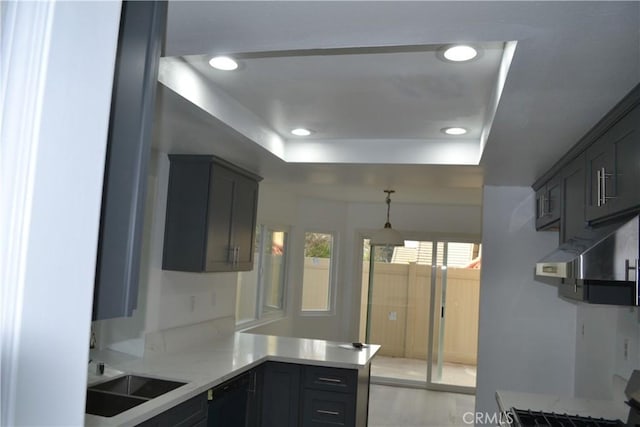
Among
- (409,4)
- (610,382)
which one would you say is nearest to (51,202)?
(409,4)

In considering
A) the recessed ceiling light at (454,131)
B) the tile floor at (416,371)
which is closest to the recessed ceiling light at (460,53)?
the recessed ceiling light at (454,131)

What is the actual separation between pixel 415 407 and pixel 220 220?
3.52 meters

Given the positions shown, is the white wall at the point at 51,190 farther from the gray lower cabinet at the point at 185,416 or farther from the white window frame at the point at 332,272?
the white window frame at the point at 332,272

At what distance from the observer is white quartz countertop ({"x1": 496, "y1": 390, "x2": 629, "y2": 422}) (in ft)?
8.61

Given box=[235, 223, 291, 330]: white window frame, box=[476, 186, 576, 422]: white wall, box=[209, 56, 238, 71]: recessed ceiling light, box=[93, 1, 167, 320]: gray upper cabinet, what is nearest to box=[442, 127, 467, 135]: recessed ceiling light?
box=[476, 186, 576, 422]: white wall

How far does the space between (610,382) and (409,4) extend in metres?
2.67

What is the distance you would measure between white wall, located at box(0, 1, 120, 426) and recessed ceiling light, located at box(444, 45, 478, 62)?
1567mm

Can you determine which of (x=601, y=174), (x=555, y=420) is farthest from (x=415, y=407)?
(x=601, y=174)

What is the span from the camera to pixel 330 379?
3523 millimetres

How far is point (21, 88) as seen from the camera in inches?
21.9

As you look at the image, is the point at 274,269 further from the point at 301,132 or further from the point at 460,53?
the point at 460,53

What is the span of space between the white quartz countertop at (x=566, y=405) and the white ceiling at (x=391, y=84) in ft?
4.61

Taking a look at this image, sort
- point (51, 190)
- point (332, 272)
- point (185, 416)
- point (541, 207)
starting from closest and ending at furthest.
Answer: point (51, 190)
point (185, 416)
point (541, 207)
point (332, 272)

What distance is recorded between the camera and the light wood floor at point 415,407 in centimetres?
520
